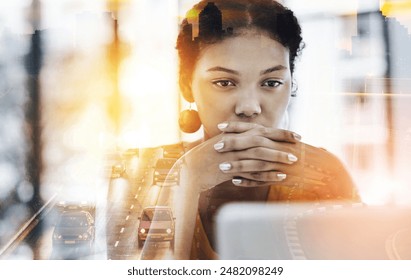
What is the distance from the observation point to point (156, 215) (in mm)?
1770

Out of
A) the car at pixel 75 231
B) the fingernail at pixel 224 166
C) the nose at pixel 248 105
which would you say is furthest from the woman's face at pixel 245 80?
the car at pixel 75 231

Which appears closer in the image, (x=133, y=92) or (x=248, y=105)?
(x=248, y=105)

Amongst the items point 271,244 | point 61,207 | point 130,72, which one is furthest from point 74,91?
point 271,244

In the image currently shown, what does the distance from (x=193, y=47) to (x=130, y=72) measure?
0.81 ft

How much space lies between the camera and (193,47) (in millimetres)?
1742

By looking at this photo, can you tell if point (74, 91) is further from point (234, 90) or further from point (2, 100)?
point (234, 90)

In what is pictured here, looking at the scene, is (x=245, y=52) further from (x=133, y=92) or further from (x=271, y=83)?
(x=133, y=92)

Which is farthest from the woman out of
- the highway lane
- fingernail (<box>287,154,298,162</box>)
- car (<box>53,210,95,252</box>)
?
car (<box>53,210,95,252</box>)

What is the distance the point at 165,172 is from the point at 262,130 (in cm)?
37

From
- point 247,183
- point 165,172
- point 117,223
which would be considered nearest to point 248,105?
point 247,183

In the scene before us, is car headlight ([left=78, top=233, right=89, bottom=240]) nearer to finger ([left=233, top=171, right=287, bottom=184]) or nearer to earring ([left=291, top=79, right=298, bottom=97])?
finger ([left=233, top=171, right=287, bottom=184])

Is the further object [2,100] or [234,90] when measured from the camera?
[2,100]

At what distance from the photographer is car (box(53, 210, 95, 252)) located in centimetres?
178
